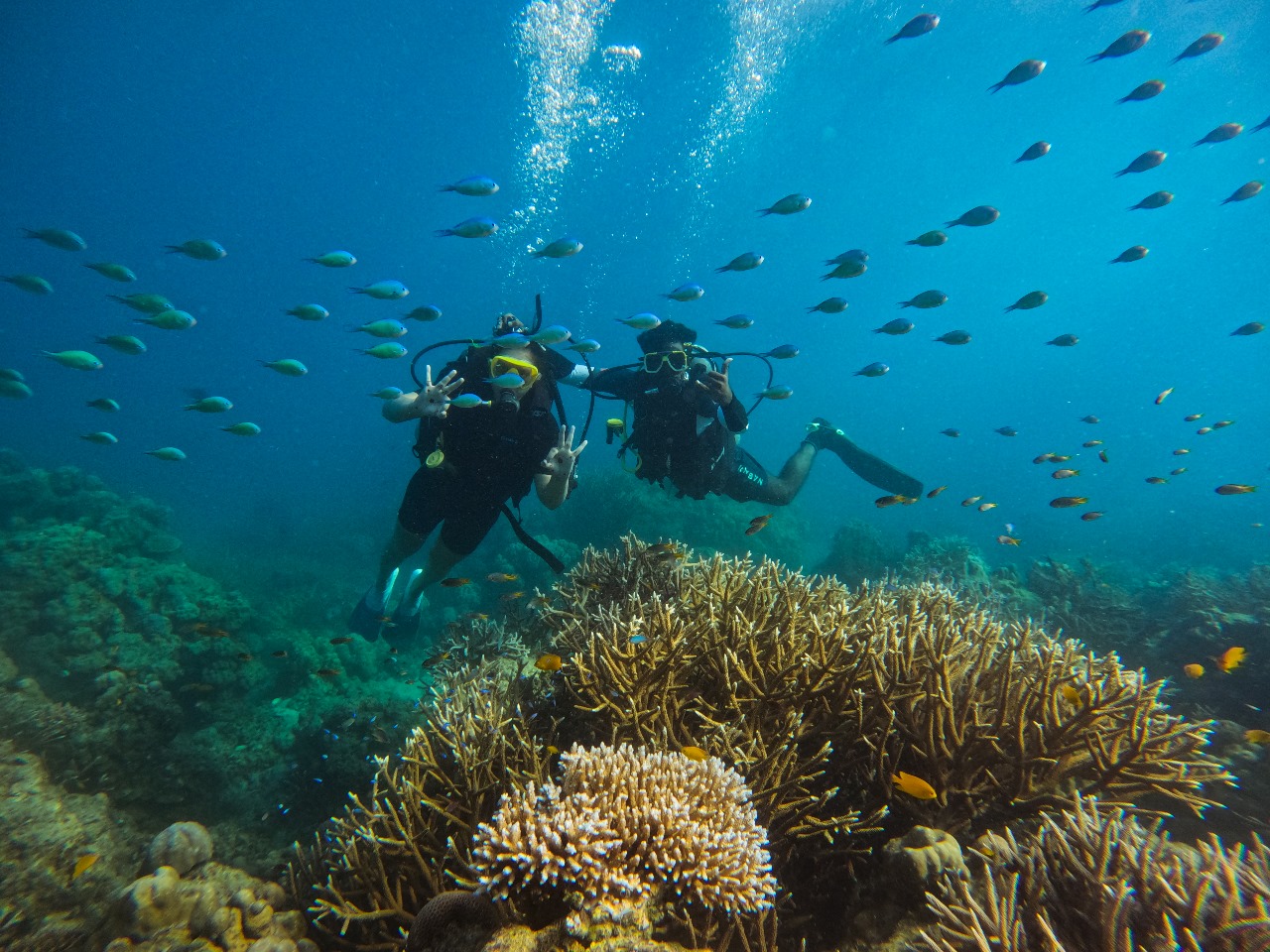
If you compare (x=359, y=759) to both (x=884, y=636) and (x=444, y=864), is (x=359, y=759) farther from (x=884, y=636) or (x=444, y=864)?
(x=884, y=636)

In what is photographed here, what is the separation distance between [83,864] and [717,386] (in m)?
7.58

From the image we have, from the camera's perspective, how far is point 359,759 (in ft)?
16.9

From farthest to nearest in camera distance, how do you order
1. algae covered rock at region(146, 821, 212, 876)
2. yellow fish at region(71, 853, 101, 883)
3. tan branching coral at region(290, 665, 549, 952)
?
yellow fish at region(71, 853, 101, 883) → algae covered rock at region(146, 821, 212, 876) → tan branching coral at region(290, 665, 549, 952)

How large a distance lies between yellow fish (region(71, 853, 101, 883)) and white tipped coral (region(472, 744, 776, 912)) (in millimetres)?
4633

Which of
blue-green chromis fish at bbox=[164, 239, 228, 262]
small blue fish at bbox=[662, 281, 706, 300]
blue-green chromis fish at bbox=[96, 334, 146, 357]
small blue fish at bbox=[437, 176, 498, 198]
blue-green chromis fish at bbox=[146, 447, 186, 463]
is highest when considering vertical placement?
small blue fish at bbox=[437, 176, 498, 198]

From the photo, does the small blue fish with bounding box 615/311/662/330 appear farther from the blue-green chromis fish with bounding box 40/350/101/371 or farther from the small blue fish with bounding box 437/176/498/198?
the blue-green chromis fish with bounding box 40/350/101/371

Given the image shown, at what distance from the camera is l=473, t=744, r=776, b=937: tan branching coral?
1875mm

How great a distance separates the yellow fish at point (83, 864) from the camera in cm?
420

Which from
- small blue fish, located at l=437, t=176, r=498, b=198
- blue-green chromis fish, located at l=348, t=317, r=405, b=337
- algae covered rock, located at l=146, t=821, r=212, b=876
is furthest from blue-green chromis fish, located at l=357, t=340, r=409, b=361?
algae covered rock, located at l=146, t=821, r=212, b=876

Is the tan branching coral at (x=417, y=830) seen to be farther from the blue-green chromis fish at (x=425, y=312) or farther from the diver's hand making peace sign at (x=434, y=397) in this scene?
the blue-green chromis fish at (x=425, y=312)

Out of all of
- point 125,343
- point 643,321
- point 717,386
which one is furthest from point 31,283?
point 717,386

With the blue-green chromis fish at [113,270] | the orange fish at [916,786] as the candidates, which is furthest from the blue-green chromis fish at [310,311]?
the orange fish at [916,786]

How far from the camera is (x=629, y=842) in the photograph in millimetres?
2021

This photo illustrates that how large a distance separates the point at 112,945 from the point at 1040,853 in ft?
13.7
